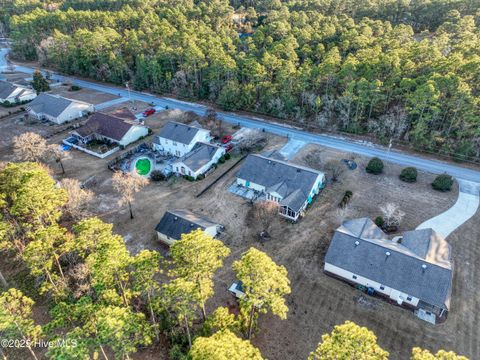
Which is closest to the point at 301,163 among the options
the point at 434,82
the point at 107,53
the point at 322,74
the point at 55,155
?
the point at 322,74

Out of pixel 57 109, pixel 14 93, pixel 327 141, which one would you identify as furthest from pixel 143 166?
pixel 14 93

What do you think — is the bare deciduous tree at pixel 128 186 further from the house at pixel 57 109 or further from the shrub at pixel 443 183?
the shrub at pixel 443 183

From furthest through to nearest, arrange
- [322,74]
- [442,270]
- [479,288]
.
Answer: [322,74] < [479,288] < [442,270]

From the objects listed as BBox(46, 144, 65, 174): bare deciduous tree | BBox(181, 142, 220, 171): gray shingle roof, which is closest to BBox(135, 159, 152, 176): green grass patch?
BBox(181, 142, 220, 171): gray shingle roof

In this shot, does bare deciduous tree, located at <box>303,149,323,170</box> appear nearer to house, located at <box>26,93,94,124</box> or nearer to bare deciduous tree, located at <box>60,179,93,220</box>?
bare deciduous tree, located at <box>60,179,93,220</box>

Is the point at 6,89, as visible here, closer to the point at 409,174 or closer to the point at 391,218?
the point at 391,218

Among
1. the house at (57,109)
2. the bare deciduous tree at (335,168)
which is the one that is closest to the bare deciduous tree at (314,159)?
the bare deciduous tree at (335,168)

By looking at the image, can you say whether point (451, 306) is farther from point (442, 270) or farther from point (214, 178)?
point (214, 178)
